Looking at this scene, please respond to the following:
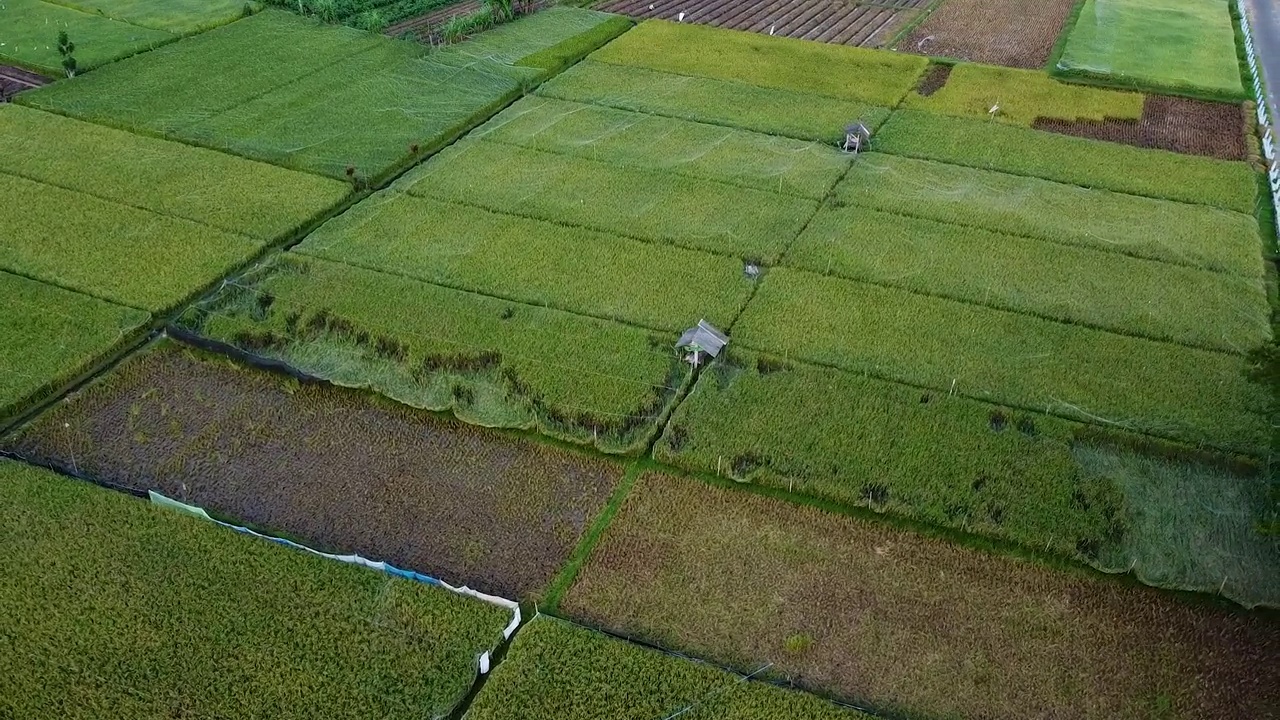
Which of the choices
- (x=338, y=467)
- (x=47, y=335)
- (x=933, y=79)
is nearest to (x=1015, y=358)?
(x=338, y=467)

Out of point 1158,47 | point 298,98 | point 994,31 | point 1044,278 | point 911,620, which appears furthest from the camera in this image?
point 994,31

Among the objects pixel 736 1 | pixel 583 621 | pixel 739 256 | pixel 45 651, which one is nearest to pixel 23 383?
pixel 45 651

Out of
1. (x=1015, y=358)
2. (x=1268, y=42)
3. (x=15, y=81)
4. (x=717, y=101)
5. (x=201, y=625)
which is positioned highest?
(x=15, y=81)

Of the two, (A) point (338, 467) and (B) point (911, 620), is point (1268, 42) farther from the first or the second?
(A) point (338, 467)

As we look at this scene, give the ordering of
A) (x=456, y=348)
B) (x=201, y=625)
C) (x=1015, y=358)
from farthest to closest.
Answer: (x=1015, y=358) < (x=456, y=348) < (x=201, y=625)

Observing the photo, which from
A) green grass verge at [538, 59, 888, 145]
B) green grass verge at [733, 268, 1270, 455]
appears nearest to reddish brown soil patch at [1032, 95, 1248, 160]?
green grass verge at [538, 59, 888, 145]

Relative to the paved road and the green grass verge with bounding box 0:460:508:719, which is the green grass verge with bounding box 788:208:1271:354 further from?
the paved road

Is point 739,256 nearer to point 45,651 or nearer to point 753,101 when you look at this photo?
point 753,101
